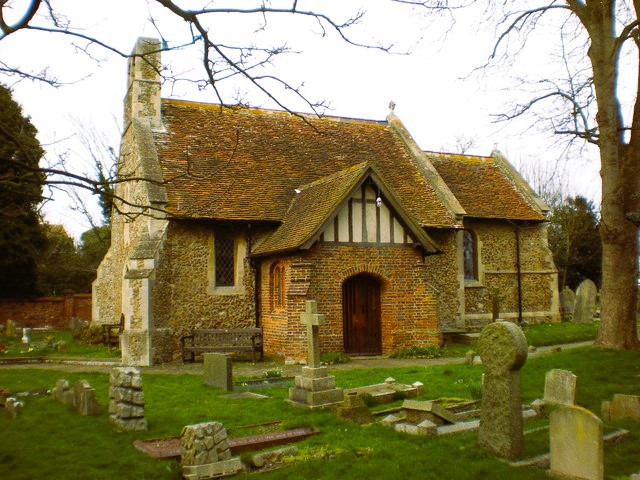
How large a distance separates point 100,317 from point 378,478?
1957cm

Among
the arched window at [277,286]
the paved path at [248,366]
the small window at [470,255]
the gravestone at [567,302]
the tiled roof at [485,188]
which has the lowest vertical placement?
the paved path at [248,366]

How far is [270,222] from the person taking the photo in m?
18.2

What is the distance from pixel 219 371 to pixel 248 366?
3.88 metres

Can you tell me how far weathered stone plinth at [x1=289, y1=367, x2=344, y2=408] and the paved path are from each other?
142 inches

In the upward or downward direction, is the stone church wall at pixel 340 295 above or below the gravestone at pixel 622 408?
above

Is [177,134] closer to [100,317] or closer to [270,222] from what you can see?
[270,222]

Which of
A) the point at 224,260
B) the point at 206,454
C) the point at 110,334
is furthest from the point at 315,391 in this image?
the point at 110,334

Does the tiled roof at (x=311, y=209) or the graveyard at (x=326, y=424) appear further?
the tiled roof at (x=311, y=209)

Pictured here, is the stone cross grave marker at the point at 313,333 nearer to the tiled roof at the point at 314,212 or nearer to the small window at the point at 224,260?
the tiled roof at the point at 314,212

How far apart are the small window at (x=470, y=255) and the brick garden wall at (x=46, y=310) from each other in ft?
67.6

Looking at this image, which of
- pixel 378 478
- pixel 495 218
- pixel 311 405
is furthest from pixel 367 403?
pixel 495 218

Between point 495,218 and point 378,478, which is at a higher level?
point 495,218

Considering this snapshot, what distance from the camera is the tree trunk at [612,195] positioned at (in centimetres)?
1297

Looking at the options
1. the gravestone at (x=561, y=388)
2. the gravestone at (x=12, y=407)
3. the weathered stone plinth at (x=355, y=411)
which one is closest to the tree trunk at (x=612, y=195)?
the gravestone at (x=561, y=388)
